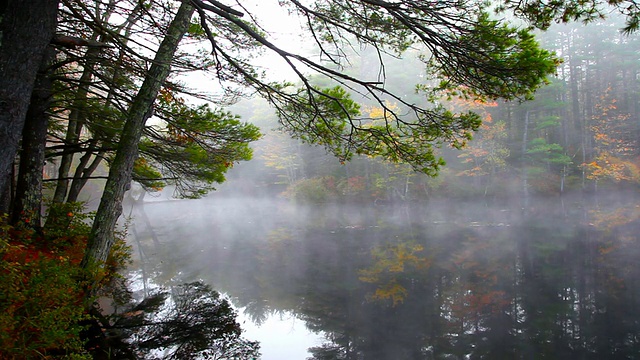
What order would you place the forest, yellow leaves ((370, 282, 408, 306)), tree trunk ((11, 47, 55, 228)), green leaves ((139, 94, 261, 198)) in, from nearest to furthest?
the forest → tree trunk ((11, 47, 55, 228)) → green leaves ((139, 94, 261, 198)) → yellow leaves ((370, 282, 408, 306))

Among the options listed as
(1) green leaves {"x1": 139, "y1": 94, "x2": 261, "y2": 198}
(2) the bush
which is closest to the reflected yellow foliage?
(1) green leaves {"x1": 139, "y1": 94, "x2": 261, "y2": 198}

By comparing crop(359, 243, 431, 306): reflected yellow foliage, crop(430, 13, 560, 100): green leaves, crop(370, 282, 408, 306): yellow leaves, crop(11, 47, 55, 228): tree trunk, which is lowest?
crop(370, 282, 408, 306): yellow leaves

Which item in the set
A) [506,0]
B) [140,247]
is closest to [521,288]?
[506,0]

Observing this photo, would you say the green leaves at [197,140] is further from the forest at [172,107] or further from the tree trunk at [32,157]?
the tree trunk at [32,157]

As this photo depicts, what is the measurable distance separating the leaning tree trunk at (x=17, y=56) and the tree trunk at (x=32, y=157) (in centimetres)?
464

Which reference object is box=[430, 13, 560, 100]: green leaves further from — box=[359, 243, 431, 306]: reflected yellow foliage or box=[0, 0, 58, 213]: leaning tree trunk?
box=[359, 243, 431, 306]: reflected yellow foliage

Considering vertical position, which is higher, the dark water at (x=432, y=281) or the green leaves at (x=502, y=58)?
the green leaves at (x=502, y=58)

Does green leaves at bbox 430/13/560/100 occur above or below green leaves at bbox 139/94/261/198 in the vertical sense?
above

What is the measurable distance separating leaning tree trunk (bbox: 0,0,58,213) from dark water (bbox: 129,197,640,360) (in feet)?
16.1

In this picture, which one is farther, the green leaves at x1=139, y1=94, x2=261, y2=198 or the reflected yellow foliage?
the reflected yellow foliage

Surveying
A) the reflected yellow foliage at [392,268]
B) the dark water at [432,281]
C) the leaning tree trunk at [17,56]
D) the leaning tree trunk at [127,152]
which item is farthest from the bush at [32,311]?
the reflected yellow foliage at [392,268]

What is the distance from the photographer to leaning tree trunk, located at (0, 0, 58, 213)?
2.42 metres

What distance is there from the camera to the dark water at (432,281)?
614cm

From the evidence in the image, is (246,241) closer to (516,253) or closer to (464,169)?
(516,253)
